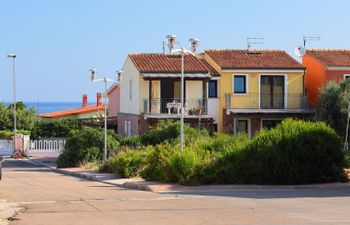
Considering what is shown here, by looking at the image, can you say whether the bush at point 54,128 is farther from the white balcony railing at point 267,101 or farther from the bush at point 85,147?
the bush at point 85,147

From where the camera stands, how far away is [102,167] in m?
35.1

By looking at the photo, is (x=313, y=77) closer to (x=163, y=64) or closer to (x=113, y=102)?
(x=163, y=64)

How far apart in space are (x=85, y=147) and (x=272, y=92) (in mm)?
14206

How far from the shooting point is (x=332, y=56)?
5122 centimetres

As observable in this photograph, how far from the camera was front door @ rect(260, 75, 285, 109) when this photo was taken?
49062 millimetres

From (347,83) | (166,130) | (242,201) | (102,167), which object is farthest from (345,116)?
(242,201)

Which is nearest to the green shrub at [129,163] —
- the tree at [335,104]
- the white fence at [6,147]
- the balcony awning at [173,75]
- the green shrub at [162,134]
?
the green shrub at [162,134]

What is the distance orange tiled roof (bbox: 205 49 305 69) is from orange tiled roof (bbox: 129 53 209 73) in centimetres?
162

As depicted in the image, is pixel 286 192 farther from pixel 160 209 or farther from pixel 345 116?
pixel 345 116

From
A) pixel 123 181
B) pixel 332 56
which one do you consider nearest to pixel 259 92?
pixel 332 56

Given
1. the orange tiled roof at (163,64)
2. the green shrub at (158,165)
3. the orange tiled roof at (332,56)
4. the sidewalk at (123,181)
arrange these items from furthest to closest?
the orange tiled roof at (332,56)
the orange tiled roof at (163,64)
the green shrub at (158,165)
the sidewalk at (123,181)

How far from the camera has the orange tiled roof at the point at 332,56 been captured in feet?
161

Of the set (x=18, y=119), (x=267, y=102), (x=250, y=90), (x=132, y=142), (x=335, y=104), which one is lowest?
(x=132, y=142)

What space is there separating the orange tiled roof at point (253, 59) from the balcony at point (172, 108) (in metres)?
3.02
